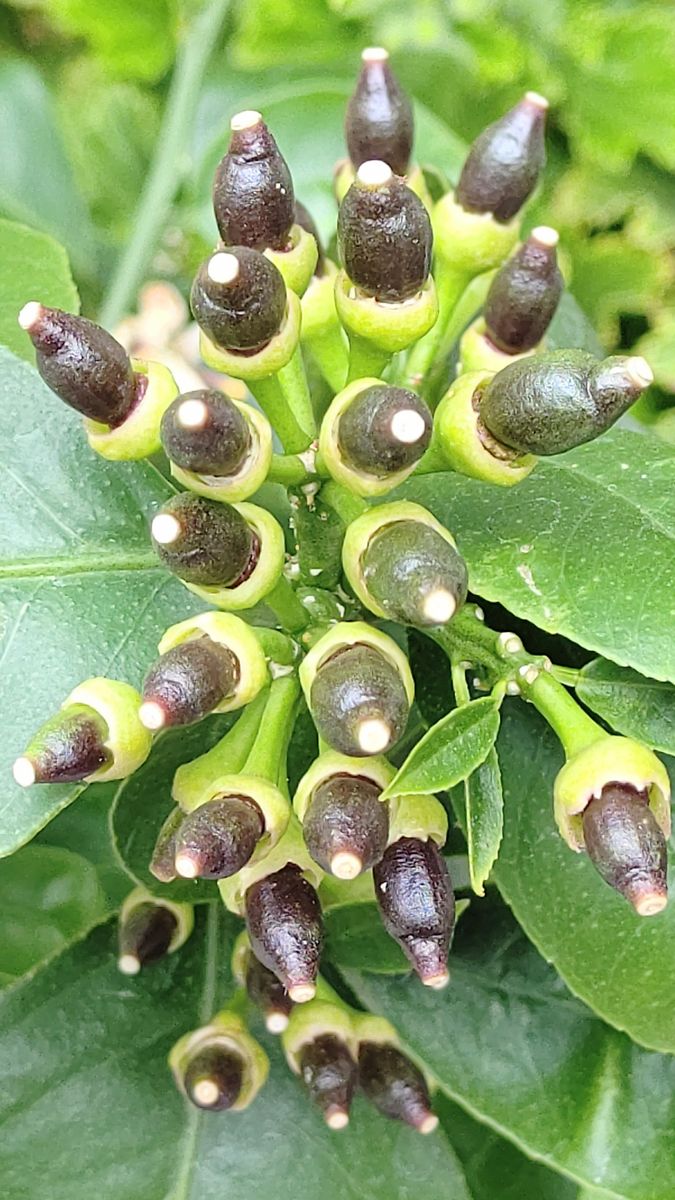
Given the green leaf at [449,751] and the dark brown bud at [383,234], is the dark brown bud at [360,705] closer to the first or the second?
the green leaf at [449,751]

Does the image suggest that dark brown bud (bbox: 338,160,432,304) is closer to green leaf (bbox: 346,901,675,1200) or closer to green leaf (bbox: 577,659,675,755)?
green leaf (bbox: 577,659,675,755)

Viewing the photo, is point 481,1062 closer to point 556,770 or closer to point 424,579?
point 556,770

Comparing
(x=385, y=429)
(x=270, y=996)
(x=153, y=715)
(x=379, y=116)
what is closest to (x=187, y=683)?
(x=153, y=715)

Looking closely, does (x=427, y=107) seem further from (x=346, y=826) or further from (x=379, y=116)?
(x=346, y=826)

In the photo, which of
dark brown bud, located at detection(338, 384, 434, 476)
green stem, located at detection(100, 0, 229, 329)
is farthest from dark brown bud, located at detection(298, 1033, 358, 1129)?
green stem, located at detection(100, 0, 229, 329)

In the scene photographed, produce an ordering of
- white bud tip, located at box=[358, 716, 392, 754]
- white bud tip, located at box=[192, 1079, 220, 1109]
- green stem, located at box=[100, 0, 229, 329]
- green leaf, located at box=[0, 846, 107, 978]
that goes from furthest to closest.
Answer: green stem, located at box=[100, 0, 229, 329]
green leaf, located at box=[0, 846, 107, 978]
white bud tip, located at box=[192, 1079, 220, 1109]
white bud tip, located at box=[358, 716, 392, 754]

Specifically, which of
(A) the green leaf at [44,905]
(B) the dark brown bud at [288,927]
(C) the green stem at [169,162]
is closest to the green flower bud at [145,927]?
(A) the green leaf at [44,905]
